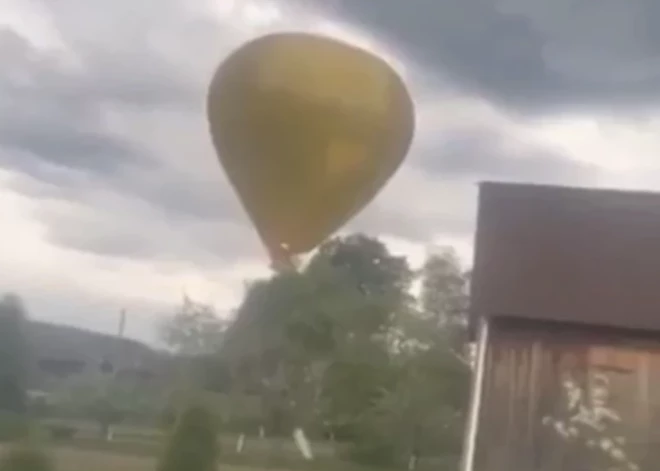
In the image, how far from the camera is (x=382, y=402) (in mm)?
4852

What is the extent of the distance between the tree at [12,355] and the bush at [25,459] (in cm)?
81

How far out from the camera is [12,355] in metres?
4.14

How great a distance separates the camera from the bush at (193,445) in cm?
330

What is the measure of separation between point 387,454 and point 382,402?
8.9 inches

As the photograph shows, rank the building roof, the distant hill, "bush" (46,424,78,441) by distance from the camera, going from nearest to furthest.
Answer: the building roof
"bush" (46,424,78,441)
the distant hill

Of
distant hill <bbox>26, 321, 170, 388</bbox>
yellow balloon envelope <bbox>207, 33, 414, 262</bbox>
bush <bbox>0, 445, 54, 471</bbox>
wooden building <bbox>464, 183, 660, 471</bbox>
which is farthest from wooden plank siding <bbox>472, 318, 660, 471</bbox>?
distant hill <bbox>26, 321, 170, 388</bbox>

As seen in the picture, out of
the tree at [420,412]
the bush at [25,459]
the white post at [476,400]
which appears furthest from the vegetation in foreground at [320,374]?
the white post at [476,400]

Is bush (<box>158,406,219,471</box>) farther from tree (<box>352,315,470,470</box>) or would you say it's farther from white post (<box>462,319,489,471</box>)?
tree (<box>352,315,470,470</box>)

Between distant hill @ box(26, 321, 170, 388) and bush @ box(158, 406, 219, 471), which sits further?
distant hill @ box(26, 321, 170, 388)

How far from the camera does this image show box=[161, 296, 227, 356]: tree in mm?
4906

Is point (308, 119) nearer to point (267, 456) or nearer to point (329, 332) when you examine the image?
point (267, 456)

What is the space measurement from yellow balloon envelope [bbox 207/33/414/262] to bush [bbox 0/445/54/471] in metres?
1.82

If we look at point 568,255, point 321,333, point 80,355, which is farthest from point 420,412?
point 568,255

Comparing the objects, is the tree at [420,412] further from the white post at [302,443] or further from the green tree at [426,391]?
the white post at [302,443]
